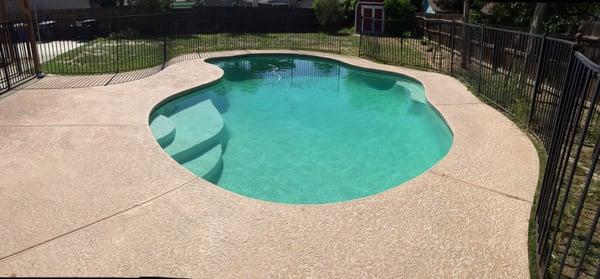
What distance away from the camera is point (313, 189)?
660 cm

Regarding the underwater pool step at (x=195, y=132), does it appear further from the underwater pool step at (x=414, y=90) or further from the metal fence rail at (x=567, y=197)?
the underwater pool step at (x=414, y=90)

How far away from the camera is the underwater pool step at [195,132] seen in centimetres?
707

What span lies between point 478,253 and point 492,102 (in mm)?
6152

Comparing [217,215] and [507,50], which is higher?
[507,50]

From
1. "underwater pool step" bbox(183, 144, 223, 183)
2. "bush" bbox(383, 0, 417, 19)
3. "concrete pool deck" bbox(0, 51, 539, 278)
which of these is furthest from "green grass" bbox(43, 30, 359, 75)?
"concrete pool deck" bbox(0, 51, 539, 278)

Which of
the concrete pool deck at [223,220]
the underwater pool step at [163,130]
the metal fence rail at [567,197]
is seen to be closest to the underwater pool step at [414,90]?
the concrete pool deck at [223,220]

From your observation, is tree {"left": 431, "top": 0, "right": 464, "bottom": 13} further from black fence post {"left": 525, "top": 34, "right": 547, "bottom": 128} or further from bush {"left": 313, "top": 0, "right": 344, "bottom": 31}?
black fence post {"left": 525, "top": 34, "right": 547, "bottom": 128}

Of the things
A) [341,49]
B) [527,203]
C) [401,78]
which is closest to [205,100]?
[401,78]

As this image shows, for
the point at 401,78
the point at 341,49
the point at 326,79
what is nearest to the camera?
the point at 401,78

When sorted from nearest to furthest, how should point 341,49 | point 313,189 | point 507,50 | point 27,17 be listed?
1. point 313,189
2. point 507,50
3. point 27,17
4. point 341,49

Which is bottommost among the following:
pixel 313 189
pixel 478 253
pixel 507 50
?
pixel 313 189

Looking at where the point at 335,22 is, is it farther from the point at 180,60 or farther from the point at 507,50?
the point at 507,50

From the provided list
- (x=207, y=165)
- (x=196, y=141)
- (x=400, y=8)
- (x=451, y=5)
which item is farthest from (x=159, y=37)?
(x=451, y=5)

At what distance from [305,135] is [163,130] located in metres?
3.04
